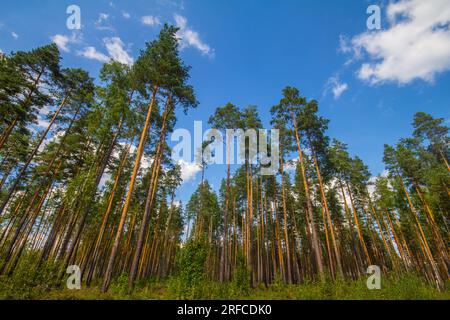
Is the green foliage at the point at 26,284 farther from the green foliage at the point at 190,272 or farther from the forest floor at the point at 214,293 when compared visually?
the green foliage at the point at 190,272

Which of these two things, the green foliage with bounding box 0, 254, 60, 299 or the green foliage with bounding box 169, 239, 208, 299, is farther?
the green foliage with bounding box 169, 239, 208, 299

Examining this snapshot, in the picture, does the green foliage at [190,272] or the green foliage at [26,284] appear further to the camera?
the green foliage at [190,272]

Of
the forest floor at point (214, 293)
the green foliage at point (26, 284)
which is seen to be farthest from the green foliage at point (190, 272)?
the green foliage at point (26, 284)

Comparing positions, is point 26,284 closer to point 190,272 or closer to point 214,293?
point 190,272

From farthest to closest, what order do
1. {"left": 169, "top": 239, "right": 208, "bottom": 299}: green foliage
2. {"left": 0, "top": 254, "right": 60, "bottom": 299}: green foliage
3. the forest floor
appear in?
{"left": 169, "top": 239, "right": 208, "bottom": 299}: green foliage → the forest floor → {"left": 0, "top": 254, "right": 60, "bottom": 299}: green foliage

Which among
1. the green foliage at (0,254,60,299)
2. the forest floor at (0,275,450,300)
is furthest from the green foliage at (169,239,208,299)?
the green foliage at (0,254,60,299)

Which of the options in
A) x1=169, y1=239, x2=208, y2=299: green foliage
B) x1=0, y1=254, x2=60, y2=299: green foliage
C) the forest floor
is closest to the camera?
x1=0, y1=254, x2=60, y2=299: green foliage

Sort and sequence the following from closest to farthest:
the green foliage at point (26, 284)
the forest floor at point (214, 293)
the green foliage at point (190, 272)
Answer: the green foliage at point (26, 284)
the forest floor at point (214, 293)
the green foliage at point (190, 272)

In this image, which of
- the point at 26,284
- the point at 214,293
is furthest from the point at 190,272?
the point at 26,284

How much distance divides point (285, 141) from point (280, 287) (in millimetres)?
12861

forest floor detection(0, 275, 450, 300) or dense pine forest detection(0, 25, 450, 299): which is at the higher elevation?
dense pine forest detection(0, 25, 450, 299)

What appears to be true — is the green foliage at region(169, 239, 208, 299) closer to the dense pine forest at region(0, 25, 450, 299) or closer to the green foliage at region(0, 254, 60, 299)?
the dense pine forest at region(0, 25, 450, 299)

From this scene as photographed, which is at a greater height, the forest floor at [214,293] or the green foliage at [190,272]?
the green foliage at [190,272]
